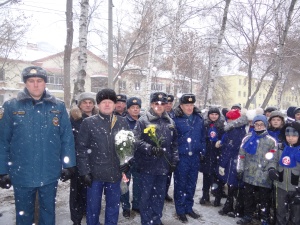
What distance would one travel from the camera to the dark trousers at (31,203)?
314 cm

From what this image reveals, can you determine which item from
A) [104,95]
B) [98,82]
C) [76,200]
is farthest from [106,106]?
[98,82]

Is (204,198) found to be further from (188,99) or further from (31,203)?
(31,203)

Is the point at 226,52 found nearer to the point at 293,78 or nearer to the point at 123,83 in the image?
the point at 293,78

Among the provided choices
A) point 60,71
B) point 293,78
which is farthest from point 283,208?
point 60,71

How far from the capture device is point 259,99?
237ft

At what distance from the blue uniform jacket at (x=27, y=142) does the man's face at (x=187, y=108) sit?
2.43 metres

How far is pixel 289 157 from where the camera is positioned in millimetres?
3904

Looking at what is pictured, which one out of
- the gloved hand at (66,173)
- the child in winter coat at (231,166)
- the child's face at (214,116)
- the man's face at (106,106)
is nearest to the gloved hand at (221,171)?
the child in winter coat at (231,166)

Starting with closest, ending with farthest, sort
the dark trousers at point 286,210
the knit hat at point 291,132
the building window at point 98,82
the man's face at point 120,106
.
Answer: the dark trousers at point 286,210 < the knit hat at point 291,132 < the man's face at point 120,106 < the building window at point 98,82

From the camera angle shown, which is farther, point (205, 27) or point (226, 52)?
point (226, 52)

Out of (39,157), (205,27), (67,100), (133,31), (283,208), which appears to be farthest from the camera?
(133,31)

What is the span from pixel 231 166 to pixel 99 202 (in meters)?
2.70

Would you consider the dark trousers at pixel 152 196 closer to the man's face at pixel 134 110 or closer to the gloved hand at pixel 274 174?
the man's face at pixel 134 110

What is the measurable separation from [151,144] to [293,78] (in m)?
26.6
